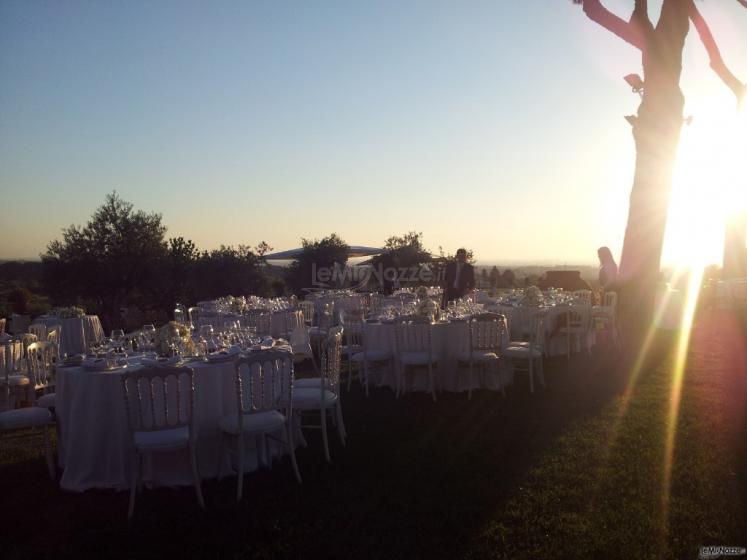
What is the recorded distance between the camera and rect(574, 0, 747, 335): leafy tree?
877 centimetres

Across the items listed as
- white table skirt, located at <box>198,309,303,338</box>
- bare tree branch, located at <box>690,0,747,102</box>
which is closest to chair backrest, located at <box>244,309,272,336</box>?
white table skirt, located at <box>198,309,303,338</box>

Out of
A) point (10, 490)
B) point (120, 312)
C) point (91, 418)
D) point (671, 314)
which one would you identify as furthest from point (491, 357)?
point (120, 312)

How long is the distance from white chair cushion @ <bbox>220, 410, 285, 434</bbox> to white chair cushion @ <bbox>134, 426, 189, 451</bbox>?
0.33 meters

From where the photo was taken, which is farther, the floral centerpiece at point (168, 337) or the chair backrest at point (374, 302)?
the chair backrest at point (374, 302)

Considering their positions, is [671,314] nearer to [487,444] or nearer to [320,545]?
[487,444]

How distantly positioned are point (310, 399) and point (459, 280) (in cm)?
590

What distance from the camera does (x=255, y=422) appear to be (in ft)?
15.1

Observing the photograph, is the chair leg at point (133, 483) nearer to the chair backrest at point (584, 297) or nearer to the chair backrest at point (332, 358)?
the chair backrest at point (332, 358)

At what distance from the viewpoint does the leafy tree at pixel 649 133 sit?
877cm

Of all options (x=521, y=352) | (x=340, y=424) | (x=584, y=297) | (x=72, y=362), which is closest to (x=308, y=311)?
(x=584, y=297)

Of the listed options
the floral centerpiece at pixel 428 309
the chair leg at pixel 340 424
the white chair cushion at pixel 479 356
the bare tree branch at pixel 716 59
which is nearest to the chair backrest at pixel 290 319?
the floral centerpiece at pixel 428 309

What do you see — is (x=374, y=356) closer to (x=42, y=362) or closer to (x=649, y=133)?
(x=42, y=362)

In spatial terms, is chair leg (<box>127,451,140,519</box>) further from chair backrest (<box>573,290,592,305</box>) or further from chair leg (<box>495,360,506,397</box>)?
chair backrest (<box>573,290,592,305</box>)

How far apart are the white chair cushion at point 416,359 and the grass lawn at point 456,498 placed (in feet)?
2.84
